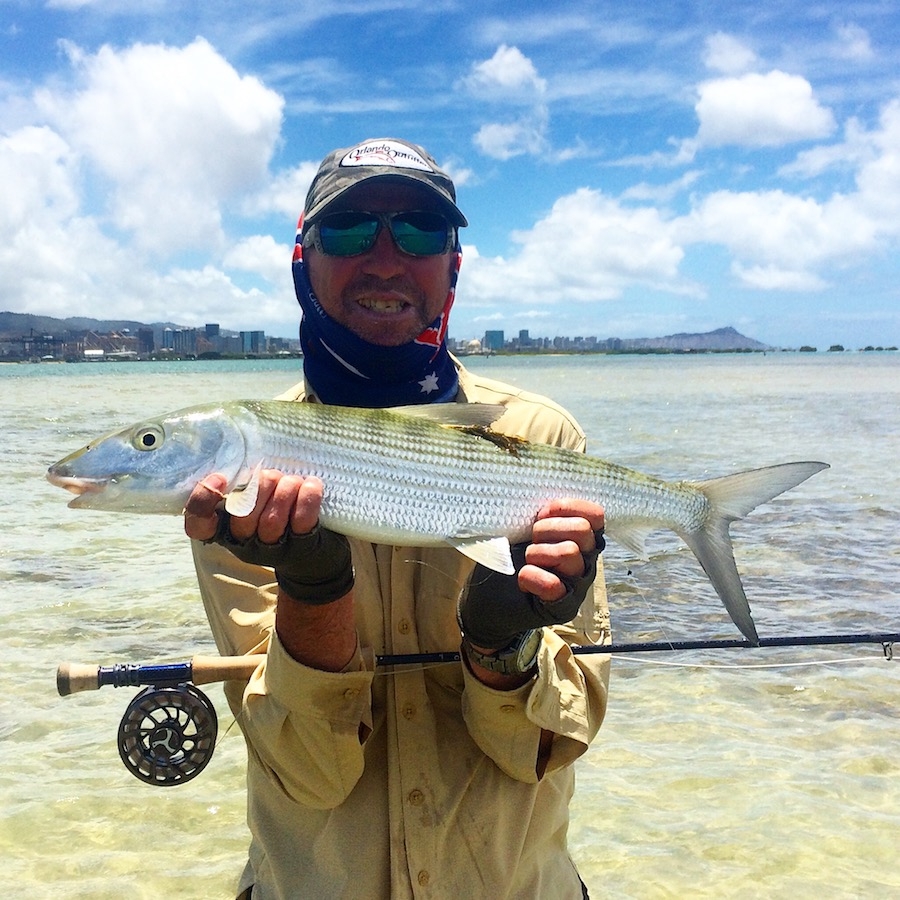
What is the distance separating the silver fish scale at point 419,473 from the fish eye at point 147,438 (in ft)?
0.79

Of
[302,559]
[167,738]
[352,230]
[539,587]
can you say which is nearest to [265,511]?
[302,559]

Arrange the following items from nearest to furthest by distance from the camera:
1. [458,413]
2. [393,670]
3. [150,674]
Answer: [393,670]
[458,413]
[150,674]

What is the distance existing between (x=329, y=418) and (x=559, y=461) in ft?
2.66

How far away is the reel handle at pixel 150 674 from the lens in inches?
119

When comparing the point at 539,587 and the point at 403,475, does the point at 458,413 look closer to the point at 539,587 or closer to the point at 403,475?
the point at 403,475

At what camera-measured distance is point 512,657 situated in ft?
8.45

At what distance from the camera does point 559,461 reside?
2.99m

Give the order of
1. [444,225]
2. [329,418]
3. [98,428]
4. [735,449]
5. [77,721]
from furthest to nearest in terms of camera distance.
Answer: [98,428] < [735,449] < [77,721] < [444,225] < [329,418]

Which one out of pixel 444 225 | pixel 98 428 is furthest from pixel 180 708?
pixel 98 428

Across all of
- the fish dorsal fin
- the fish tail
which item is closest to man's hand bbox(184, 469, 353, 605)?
the fish dorsal fin

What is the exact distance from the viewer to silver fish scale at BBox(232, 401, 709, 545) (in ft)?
9.04

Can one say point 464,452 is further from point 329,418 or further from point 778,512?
point 778,512

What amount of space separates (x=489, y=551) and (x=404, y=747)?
2.18ft

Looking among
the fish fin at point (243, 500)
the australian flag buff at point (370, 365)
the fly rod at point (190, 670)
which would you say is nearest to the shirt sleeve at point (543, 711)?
the fly rod at point (190, 670)
